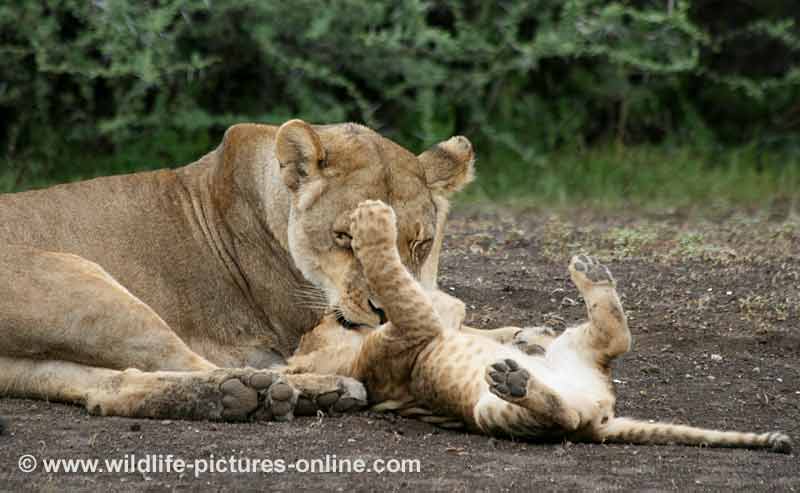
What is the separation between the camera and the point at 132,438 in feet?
13.1

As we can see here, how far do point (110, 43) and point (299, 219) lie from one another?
14.3 feet

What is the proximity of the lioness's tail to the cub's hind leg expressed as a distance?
17cm

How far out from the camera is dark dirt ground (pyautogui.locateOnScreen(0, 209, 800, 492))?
142 inches

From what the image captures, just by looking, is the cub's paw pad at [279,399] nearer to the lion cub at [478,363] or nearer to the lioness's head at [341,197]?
the lion cub at [478,363]

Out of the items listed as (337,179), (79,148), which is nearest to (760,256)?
(337,179)

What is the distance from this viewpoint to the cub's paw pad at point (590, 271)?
14.2 feet

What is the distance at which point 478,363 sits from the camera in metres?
4.27

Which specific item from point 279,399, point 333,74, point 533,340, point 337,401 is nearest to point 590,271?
point 533,340

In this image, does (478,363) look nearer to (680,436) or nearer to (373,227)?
(373,227)

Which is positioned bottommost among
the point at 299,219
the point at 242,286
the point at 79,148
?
the point at 79,148

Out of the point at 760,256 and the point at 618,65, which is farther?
the point at 618,65

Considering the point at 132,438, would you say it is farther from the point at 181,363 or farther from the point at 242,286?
the point at 242,286

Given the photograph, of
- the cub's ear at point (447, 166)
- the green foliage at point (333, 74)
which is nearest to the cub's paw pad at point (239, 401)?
the cub's ear at point (447, 166)

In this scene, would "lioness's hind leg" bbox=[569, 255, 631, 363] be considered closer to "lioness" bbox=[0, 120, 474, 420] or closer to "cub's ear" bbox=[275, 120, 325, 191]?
"lioness" bbox=[0, 120, 474, 420]
